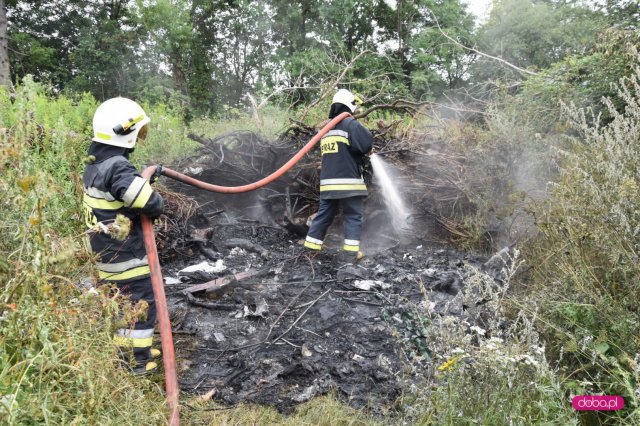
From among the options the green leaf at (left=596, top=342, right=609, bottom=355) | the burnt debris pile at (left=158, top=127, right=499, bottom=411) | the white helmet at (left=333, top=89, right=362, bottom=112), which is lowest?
the burnt debris pile at (left=158, top=127, right=499, bottom=411)

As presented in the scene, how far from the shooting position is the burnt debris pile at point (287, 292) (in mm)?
3025

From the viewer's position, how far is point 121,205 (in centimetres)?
304

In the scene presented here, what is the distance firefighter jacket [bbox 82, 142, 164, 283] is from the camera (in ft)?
9.53

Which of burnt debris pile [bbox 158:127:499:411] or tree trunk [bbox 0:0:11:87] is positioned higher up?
tree trunk [bbox 0:0:11:87]

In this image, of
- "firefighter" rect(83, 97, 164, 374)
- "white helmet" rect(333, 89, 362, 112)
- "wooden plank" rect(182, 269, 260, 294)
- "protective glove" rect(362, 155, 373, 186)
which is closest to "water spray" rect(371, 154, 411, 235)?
"protective glove" rect(362, 155, 373, 186)

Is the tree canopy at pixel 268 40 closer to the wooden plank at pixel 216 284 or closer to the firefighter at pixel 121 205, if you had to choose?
the wooden plank at pixel 216 284

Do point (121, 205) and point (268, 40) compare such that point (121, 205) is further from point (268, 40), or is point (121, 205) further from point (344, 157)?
point (268, 40)

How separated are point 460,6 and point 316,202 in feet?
56.6

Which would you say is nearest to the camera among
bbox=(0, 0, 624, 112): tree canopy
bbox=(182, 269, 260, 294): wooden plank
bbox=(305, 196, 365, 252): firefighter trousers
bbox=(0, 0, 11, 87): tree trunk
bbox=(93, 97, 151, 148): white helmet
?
bbox=(93, 97, 151, 148): white helmet

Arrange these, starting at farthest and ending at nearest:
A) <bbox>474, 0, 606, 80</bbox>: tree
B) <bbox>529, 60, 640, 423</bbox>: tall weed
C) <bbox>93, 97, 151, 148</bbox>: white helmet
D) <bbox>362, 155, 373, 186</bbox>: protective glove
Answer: <bbox>474, 0, 606, 80</bbox>: tree → <bbox>362, 155, 373, 186</bbox>: protective glove → <bbox>93, 97, 151, 148</bbox>: white helmet → <bbox>529, 60, 640, 423</bbox>: tall weed

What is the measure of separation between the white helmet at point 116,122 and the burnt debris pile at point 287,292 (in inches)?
62.1

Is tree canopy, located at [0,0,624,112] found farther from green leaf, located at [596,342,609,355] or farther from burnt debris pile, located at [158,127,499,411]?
green leaf, located at [596,342,609,355]

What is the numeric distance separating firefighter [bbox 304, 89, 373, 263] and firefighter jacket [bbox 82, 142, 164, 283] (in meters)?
2.59

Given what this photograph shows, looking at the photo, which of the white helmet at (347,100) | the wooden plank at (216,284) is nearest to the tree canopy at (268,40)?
the white helmet at (347,100)
